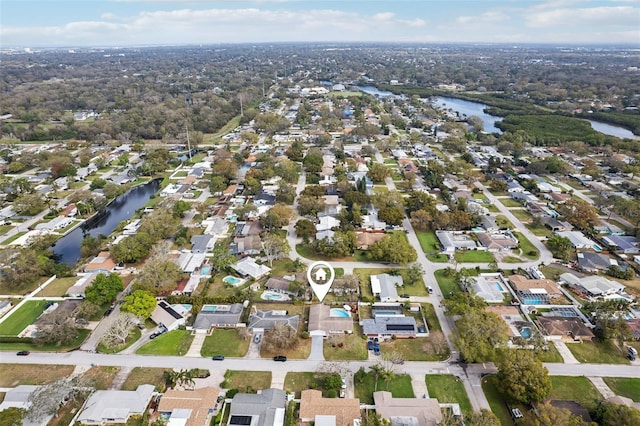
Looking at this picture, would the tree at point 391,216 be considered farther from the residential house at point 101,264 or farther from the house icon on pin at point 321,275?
the residential house at point 101,264

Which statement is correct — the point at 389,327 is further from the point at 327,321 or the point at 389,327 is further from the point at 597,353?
the point at 597,353

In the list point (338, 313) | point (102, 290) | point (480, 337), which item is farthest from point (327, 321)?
point (102, 290)

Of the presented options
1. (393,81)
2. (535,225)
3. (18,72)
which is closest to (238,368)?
(535,225)

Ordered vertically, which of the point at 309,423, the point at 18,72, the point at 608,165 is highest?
the point at 18,72

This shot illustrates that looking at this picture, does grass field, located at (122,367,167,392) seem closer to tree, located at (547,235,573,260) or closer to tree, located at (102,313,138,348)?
tree, located at (102,313,138,348)

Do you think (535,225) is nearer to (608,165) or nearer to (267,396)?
(608,165)

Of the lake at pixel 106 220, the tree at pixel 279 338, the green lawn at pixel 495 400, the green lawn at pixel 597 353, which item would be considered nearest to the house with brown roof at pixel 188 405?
the tree at pixel 279 338

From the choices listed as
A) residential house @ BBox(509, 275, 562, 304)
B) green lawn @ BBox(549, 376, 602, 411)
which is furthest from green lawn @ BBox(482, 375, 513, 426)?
residential house @ BBox(509, 275, 562, 304)
